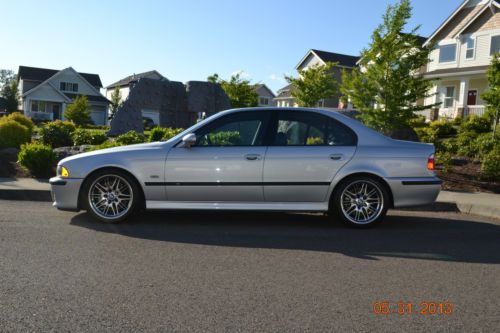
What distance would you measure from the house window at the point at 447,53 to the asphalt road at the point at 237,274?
31.5 m

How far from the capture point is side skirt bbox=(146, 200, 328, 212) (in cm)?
636

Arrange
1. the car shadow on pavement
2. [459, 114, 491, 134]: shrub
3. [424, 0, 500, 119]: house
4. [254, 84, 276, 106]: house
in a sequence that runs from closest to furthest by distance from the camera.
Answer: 1. the car shadow on pavement
2. [459, 114, 491, 134]: shrub
3. [424, 0, 500, 119]: house
4. [254, 84, 276, 106]: house

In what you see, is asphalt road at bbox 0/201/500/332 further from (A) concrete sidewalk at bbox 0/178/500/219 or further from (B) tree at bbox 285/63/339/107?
(B) tree at bbox 285/63/339/107

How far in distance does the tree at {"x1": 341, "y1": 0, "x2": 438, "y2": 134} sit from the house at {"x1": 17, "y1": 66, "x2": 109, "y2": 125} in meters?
46.0

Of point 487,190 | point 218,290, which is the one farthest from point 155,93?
point 218,290

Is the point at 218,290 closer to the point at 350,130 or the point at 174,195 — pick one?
the point at 174,195

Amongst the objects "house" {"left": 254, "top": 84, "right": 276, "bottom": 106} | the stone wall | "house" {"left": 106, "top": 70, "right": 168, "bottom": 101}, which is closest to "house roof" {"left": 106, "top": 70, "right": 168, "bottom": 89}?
"house" {"left": 106, "top": 70, "right": 168, "bottom": 101}

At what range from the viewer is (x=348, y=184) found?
6445mm

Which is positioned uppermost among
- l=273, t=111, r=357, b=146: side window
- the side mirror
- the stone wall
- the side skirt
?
the stone wall

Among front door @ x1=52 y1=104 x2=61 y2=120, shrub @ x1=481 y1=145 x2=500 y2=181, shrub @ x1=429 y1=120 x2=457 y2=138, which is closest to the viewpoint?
shrub @ x1=481 y1=145 x2=500 y2=181

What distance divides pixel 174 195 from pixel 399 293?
3329 mm

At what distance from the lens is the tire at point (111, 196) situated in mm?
6398

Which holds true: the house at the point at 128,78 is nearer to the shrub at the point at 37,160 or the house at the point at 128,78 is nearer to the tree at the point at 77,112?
the tree at the point at 77,112

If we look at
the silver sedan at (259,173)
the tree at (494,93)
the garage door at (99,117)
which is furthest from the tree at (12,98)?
the silver sedan at (259,173)
